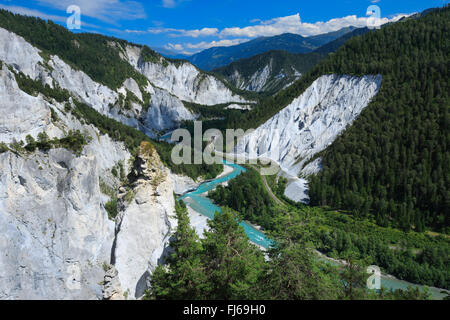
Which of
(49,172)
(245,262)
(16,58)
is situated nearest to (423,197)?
(245,262)

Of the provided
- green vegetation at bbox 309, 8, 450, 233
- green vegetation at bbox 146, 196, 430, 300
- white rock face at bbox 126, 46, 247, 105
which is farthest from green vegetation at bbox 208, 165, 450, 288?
white rock face at bbox 126, 46, 247, 105

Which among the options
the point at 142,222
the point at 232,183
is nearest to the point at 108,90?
the point at 232,183

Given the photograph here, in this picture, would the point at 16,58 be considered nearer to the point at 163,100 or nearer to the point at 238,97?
the point at 163,100

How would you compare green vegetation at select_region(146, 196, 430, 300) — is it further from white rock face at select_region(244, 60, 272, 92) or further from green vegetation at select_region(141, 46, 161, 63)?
white rock face at select_region(244, 60, 272, 92)

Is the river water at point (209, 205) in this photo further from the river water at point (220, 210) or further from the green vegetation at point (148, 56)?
the green vegetation at point (148, 56)

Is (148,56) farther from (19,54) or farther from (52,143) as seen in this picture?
(52,143)
